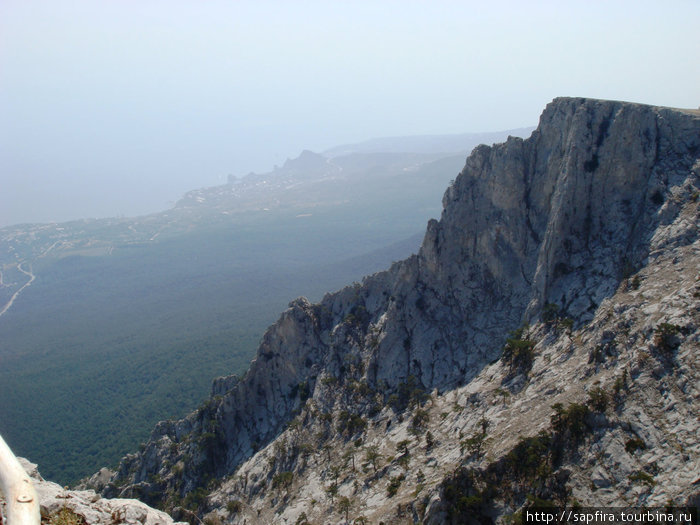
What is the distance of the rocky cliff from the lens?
20.8 metres

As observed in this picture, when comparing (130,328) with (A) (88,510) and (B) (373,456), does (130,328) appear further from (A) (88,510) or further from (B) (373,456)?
(A) (88,510)

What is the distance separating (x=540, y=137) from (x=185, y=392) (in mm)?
72858

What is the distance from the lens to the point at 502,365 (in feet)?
105

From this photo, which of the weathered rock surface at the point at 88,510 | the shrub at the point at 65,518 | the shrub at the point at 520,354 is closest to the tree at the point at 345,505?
the shrub at the point at 520,354

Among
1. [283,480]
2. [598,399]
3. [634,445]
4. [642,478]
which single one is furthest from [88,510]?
[283,480]

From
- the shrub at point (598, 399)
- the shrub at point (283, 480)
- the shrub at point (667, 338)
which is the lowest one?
the shrub at point (283, 480)

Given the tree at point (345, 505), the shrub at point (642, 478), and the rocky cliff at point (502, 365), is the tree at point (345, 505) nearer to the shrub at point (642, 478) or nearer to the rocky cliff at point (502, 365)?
the rocky cliff at point (502, 365)

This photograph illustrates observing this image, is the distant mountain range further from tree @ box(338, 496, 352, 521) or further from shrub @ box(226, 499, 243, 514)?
tree @ box(338, 496, 352, 521)

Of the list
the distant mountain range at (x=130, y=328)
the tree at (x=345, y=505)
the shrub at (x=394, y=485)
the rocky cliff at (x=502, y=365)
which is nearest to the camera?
the rocky cliff at (x=502, y=365)

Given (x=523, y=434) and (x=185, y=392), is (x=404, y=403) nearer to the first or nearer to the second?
(x=523, y=434)

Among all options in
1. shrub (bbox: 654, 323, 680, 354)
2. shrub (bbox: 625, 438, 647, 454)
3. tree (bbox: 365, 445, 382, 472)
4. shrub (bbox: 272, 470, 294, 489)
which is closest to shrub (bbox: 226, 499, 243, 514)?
shrub (bbox: 272, 470, 294, 489)

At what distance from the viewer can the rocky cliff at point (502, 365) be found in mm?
20844

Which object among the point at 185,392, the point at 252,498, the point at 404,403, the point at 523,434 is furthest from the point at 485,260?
the point at 185,392

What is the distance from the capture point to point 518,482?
22000 mm
